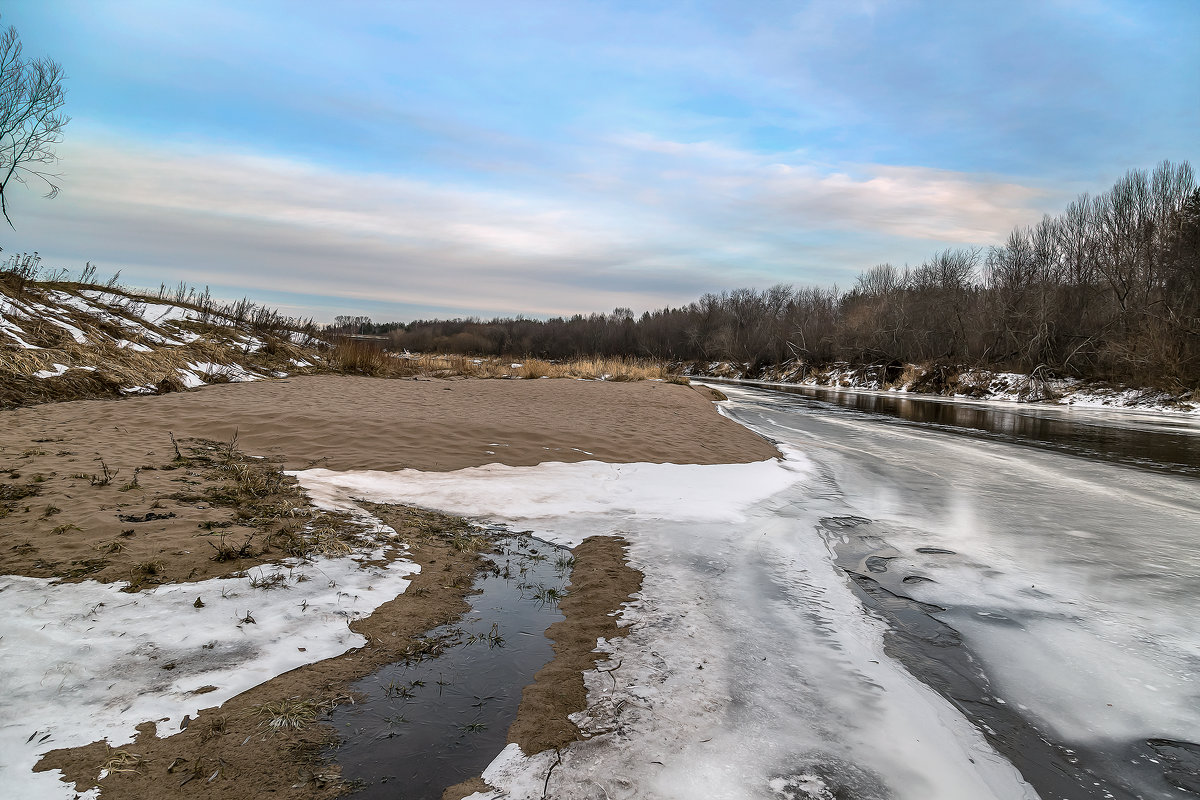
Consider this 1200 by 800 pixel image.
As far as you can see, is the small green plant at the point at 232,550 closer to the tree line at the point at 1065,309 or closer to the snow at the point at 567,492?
the snow at the point at 567,492

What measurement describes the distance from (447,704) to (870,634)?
2678mm

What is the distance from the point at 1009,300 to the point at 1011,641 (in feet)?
134

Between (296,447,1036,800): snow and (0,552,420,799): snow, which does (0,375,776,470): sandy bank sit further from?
(0,552,420,799): snow

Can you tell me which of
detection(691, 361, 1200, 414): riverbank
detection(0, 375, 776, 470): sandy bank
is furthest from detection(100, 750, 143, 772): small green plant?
detection(691, 361, 1200, 414): riverbank

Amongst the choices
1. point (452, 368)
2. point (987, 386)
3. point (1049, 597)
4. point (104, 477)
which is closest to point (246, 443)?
point (104, 477)

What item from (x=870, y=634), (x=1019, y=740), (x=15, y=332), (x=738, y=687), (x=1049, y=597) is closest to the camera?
(x=1019, y=740)

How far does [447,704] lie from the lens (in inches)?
105

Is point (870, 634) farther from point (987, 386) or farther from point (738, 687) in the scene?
point (987, 386)

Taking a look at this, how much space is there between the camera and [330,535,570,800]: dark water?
2.20 meters

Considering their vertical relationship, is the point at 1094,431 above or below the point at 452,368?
above

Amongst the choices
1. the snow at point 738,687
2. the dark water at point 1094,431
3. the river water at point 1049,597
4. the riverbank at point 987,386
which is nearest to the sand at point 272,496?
the snow at point 738,687

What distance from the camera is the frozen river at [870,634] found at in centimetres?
237

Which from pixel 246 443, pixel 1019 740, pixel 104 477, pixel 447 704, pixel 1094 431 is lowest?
pixel 447 704

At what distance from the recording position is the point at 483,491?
21.4 feet
